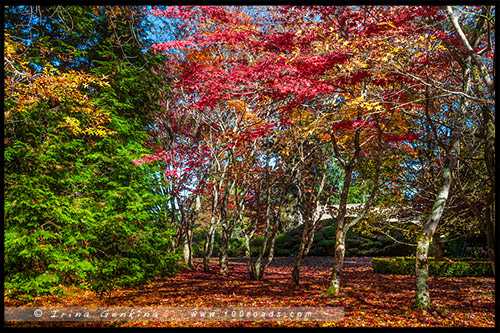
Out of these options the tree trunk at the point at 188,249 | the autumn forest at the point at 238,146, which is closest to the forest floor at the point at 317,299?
the autumn forest at the point at 238,146

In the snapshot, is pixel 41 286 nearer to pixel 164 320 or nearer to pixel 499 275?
pixel 164 320

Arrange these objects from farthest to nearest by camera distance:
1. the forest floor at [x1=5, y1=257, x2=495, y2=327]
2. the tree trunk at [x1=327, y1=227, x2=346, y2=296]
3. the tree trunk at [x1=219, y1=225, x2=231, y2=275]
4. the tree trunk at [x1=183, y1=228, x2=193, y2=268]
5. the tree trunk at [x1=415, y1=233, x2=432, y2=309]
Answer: the tree trunk at [x1=183, y1=228, x2=193, y2=268] → the tree trunk at [x1=219, y1=225, x2=231, y2=275] → the tree trunk at [x1=327, y1=227, x2=346, y2=296] → the tree trunk at [x1=415, y1=233, x2=432, y2=309] → the forest floor at [x1=5, y1=257, x2=495, y2=327]

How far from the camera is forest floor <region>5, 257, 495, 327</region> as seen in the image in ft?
24.4

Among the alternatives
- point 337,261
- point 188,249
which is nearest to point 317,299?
point 337,261

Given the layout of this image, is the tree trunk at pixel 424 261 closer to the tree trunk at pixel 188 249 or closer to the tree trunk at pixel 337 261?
the tree trunk at pixel 337 261

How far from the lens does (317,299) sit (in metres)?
9.64

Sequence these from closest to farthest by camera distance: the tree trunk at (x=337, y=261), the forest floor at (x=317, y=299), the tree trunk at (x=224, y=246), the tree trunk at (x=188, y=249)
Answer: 1. the forest floor at (x=317, y=299)
2. the tree trunk at (x=337, y=261)
3. the tree trunk at (x=224, y=246)
4. the tree trunk at (x=188, y=249)

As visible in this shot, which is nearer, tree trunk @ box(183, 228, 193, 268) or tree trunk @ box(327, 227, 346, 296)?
tree trunk @ box(327, 227, 346, 296)

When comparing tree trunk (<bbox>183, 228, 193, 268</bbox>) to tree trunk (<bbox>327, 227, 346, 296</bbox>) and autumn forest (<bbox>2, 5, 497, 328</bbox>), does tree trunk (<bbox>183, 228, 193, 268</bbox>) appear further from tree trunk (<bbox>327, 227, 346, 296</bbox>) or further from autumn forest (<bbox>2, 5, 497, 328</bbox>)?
tree trunk (<bbox>327, 227, 346, 296</bbox>)

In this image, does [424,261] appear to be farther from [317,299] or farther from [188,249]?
[188,249]

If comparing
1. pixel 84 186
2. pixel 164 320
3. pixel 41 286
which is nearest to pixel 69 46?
pixel 84 186

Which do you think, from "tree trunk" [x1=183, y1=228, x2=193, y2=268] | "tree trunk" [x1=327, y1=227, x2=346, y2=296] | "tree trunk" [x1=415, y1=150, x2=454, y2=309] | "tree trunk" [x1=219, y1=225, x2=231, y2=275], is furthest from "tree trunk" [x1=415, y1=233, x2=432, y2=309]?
"tree trunk" [x1=183, y1=228, x2=193, y2=268]

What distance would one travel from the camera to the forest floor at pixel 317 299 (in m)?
7.45

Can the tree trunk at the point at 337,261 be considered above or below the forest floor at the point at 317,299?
above
